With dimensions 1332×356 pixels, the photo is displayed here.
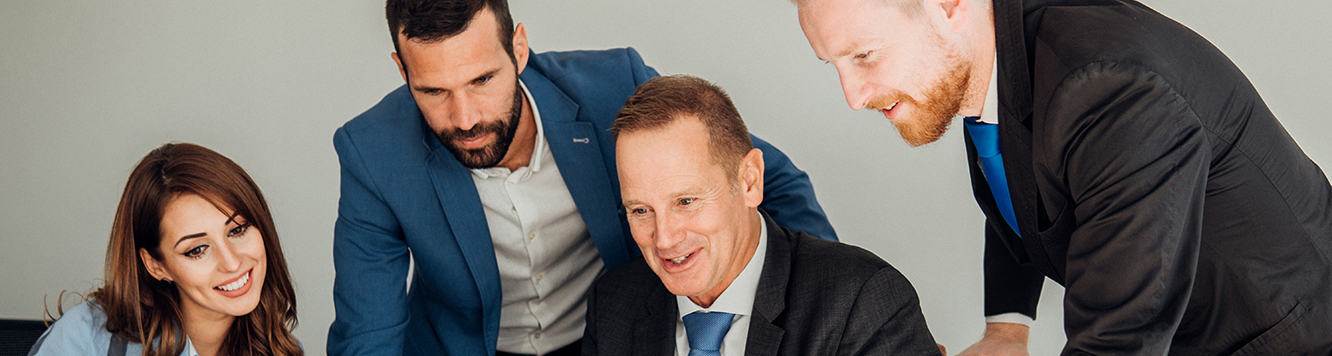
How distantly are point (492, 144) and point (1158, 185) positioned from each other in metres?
1.50

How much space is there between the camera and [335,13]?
3.64 m

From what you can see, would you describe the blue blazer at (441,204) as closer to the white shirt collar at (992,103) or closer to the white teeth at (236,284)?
the white teeth at (236,284)

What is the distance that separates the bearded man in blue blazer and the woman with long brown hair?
244mm

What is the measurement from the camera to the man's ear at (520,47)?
2406 mm

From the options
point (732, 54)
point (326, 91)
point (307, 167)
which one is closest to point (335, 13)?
point (326, 91)

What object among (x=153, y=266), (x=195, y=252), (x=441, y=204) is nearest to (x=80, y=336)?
(x=153, y=266)

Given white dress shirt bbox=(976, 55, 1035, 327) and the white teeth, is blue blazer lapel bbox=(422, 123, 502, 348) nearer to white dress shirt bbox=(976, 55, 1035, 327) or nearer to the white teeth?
the white teeth

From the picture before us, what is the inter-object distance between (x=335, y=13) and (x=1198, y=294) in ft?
10.1

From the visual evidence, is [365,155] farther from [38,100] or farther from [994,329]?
[38,100]

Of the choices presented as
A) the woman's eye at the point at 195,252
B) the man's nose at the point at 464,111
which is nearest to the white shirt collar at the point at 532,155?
the man's nose at the point at 464,111

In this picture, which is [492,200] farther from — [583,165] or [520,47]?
[520,47]

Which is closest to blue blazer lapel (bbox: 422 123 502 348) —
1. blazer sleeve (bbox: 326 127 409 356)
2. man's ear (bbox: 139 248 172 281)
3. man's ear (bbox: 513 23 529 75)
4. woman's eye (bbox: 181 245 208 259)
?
blazer sleeve (bbox: 326 127 409 356)

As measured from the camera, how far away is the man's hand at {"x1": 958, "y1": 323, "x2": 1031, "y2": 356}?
89.7 inches

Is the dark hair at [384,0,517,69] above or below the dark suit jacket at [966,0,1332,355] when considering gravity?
above
